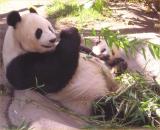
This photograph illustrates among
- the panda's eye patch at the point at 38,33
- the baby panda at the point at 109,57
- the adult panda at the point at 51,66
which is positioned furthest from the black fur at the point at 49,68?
the baby panda at the point at 109,57

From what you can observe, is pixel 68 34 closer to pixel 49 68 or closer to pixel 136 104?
pixel 49 68

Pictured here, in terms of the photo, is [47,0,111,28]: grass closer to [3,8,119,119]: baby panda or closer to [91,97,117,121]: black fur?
[3,8,119,119]: baby panda

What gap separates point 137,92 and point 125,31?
8.51 ft

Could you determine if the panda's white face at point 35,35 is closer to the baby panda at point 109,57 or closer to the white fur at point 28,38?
the white fur at point 28,38

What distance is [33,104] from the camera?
121 inches

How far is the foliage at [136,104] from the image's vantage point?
3.07 m

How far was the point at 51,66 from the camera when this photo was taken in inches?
127

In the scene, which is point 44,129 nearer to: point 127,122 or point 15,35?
point 127,122

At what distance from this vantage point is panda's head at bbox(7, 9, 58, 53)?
3.31m

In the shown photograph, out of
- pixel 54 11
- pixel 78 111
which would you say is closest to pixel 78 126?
pixel 78 111

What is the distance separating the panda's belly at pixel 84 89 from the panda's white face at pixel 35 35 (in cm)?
29

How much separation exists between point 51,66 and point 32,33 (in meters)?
0.30

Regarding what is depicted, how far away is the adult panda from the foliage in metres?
0.09

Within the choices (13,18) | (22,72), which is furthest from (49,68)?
(13,18)
